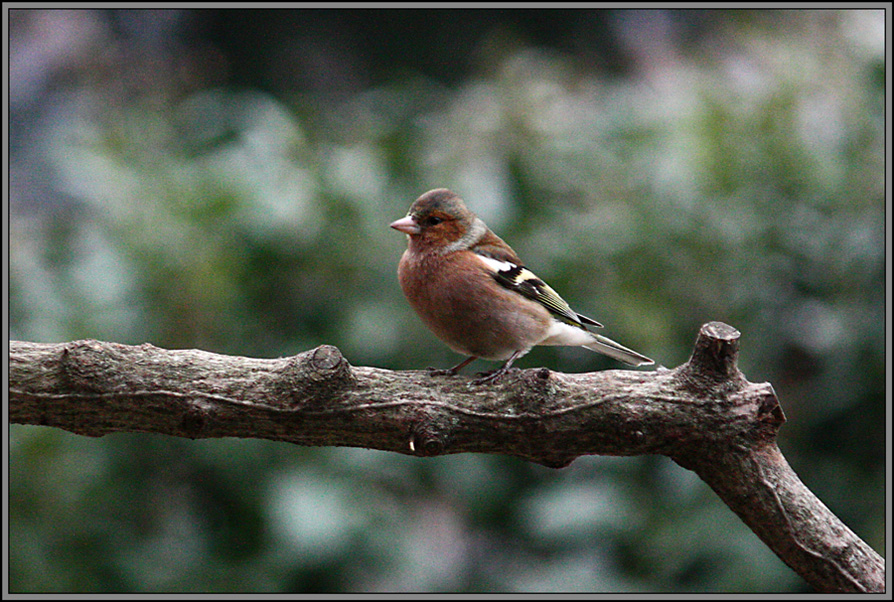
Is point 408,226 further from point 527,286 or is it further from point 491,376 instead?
point 491,376

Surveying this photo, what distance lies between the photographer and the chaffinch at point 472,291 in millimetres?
3312

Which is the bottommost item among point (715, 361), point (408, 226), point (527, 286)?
point (715, 361)

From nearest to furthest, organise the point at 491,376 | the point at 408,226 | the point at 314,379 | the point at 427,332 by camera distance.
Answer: the point at 314,379 → the point at 491,376 → the point at 408,226 → the point at 427,332

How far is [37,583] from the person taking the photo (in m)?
3.85

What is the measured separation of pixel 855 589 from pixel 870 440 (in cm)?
189

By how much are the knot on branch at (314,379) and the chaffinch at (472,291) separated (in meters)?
0.65

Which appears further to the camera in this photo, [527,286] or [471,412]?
[527,286]

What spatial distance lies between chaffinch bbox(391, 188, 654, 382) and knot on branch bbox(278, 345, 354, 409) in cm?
65

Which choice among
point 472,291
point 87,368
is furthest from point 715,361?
point 87,368

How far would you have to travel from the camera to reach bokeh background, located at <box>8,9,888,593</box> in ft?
13.2

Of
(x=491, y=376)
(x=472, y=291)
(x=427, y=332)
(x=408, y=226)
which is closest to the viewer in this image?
(x=491, y=376)

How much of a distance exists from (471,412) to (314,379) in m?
0.49

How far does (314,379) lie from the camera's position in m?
2.62

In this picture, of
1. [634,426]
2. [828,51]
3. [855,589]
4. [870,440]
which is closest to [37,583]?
[634,426]
